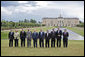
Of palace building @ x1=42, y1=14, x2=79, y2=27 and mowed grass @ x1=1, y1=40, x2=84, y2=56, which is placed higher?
mowed grass @ x1=1, y1=40, x2=84, y2=56

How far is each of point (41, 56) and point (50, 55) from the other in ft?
1.87

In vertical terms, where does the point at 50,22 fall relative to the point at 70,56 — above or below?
below

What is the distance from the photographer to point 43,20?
10838cm

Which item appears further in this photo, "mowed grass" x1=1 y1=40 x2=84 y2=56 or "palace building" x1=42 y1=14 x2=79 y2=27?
"palace building" x1=42 y1=14 x2=79 y2=27

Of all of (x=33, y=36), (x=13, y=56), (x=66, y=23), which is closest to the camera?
(x=13, y=56)

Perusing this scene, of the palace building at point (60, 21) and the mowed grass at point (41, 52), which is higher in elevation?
the mowed grass at point (41, 52)

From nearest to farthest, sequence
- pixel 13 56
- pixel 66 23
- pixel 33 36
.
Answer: pixel 13 56 → pixel 33 36 → pixel 66 23

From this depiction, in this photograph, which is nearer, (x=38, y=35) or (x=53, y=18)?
(x=38, y=35)

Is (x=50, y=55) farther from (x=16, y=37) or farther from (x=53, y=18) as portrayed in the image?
(x=53, y=18)

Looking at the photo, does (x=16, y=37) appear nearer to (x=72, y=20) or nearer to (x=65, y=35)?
(x=65, y=35)

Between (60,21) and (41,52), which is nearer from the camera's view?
(41,52)

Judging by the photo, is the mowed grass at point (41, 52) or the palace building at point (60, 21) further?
the palace building at point (60, 21)

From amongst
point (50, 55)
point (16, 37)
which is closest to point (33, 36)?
point (16, 37)

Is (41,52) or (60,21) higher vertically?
(41,52)
